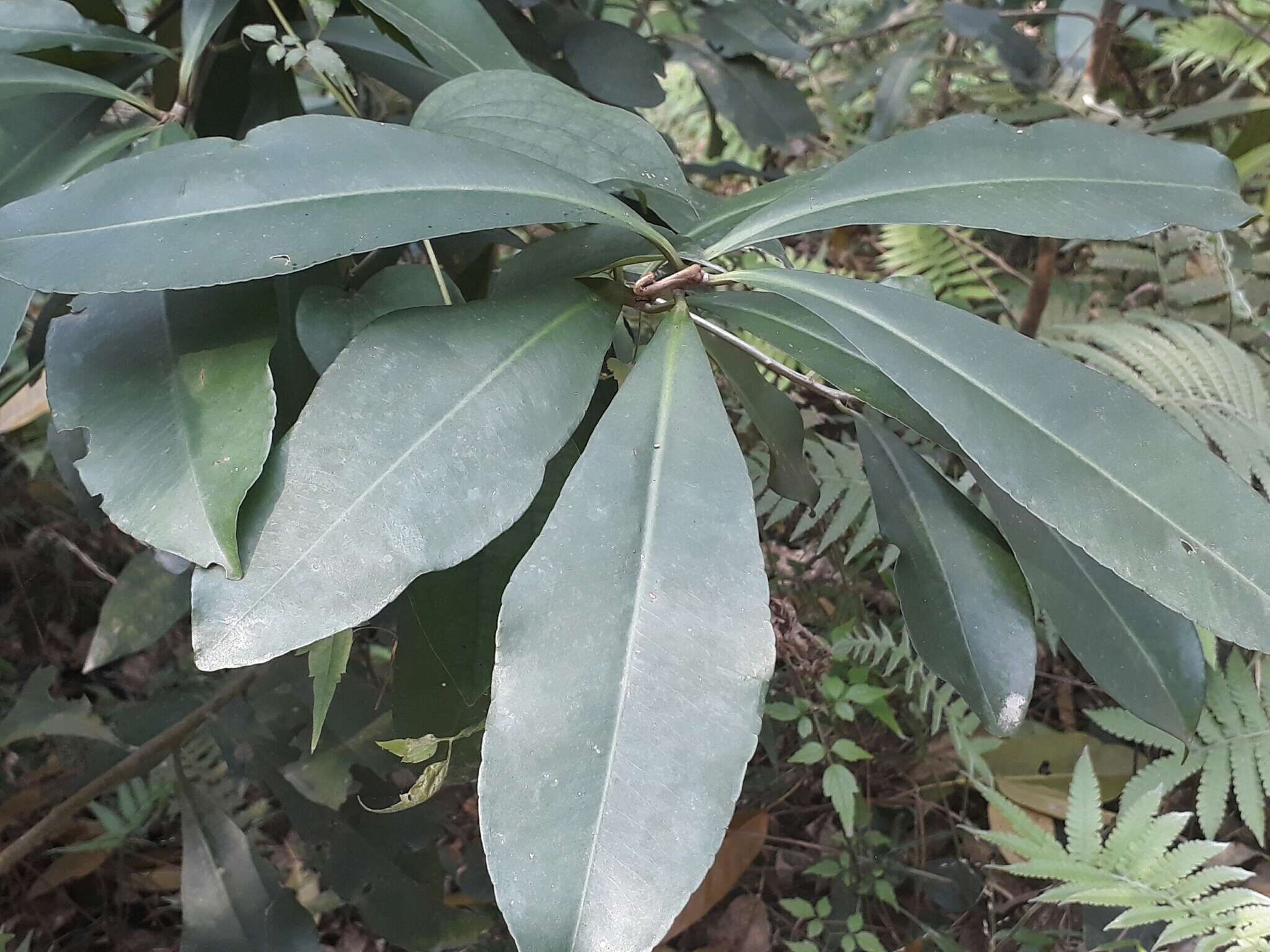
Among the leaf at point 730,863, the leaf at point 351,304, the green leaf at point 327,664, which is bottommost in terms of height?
the leaf at point 730,863

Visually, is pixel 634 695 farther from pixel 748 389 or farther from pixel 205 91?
pixel 205 91

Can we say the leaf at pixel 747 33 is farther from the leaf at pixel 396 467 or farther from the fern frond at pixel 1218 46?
the fern frond at pixel 1218 46

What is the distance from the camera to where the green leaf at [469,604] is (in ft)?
1.74

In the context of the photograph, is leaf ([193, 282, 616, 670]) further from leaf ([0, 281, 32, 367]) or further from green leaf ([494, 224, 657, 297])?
leaf ([0, 281, 32, 367])

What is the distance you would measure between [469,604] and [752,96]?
0.88m

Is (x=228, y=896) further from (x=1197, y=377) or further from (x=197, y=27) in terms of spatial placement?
(x=1197, y=377)

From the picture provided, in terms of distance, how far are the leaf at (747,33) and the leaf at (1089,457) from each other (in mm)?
722

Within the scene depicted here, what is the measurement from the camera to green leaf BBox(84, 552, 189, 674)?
0.81m

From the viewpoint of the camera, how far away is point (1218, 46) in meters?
1.51

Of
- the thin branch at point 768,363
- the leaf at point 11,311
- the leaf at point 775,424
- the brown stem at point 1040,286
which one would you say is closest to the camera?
the leaf at point 11,311

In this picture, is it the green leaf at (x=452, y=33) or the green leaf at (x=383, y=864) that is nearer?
the green leaf at (x=452, y=33)

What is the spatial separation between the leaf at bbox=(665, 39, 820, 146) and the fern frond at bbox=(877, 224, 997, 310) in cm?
57

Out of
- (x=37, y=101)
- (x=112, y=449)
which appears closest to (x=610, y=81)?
(x=37, y=101)

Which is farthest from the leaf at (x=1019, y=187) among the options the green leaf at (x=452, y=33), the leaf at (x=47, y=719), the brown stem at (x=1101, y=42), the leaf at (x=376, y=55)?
the brown stem at (x=1101, y=42)
